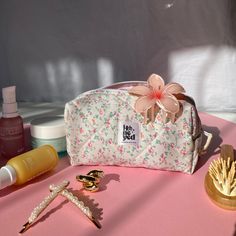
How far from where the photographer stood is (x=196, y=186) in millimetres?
552

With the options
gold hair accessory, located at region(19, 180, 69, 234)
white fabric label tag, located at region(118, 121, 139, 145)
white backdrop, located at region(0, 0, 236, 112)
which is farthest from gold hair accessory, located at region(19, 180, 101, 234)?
white backdrop, located at region(0, 0, 236, 112)

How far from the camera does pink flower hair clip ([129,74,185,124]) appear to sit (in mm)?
544

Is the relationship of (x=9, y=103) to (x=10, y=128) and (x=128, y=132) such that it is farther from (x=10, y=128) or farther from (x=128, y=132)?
(x=128, y=132)

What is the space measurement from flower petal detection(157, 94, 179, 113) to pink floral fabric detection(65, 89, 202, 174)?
21 millimetres

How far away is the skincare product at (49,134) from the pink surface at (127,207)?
0.05m

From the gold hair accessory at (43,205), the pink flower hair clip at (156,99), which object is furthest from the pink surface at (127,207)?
the pink flower hair clip at (156,99)

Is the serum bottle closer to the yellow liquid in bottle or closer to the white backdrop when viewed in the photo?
the yellow liquid in bottle

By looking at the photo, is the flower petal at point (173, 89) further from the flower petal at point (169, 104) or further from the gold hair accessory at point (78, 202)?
the gold hair accessory at point (78, 202)

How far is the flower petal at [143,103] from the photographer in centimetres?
55

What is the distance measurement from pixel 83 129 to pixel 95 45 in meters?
0.38

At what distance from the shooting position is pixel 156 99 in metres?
0.56

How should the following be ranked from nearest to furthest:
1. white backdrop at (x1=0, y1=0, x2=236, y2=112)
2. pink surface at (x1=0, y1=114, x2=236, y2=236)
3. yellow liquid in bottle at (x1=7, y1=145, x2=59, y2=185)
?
pink surface at (x1=0, y1=114, x2=236, y2=236)
yellow liquid in bottle at (x1=7, y1=145, x2=59, y2=185)
white backdrop at (x1=0, y1=0, x2=236, y2=112)

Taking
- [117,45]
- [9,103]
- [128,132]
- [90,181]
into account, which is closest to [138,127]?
[128,132]

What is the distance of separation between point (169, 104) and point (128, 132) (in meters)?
0.09
